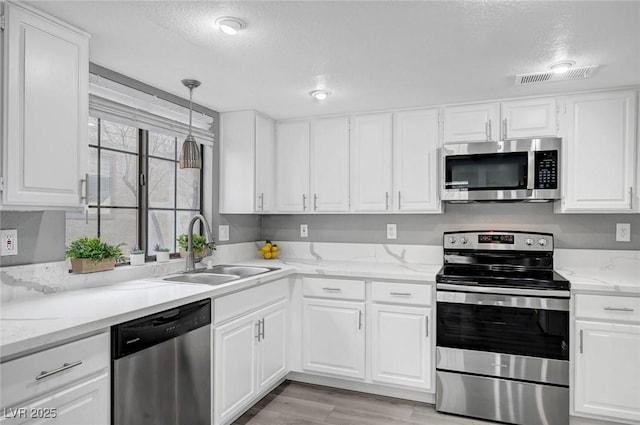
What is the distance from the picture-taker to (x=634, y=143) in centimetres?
272

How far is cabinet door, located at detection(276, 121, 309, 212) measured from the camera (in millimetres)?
3604

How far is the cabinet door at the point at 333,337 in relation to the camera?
119 inches

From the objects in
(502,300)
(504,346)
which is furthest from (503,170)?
(504,346)

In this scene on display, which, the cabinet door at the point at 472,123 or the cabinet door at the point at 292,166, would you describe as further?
the cabinet door at the point at 292,166

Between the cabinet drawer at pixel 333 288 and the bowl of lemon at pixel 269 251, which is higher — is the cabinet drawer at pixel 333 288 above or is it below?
below

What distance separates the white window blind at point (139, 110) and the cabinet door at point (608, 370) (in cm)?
290

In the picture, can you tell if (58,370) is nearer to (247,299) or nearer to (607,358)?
(247,299)

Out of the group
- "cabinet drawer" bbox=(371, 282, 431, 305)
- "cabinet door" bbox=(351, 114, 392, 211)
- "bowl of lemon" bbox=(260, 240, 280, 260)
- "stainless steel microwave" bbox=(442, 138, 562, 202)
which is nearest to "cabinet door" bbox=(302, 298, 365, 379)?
"cabinet drawer" bbox=(371, 282, 431, 305)

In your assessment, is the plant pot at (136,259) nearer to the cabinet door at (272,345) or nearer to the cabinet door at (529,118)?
the cabinet door at (272,345)

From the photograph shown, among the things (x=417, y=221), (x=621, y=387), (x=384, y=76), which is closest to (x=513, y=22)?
(x=384, y=76)

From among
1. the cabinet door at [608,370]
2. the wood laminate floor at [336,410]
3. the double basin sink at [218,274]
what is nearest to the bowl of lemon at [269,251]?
the double basin sink at [218,274]

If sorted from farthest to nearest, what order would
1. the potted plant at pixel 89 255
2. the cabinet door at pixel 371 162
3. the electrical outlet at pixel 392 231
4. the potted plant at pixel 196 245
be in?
the electrical outlet at pixel 392 231 → the cabinet door at pixel 371 162 → the potted plant at pixel 196 245 → the potted plant at pixel 89 255

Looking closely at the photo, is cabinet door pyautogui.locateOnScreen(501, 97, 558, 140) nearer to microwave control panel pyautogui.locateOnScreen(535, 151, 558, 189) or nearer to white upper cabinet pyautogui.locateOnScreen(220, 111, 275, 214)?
microwave control panel pyautogui.locateOnScreen(535, 151, 558, 189)

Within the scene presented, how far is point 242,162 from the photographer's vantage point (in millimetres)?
3412
